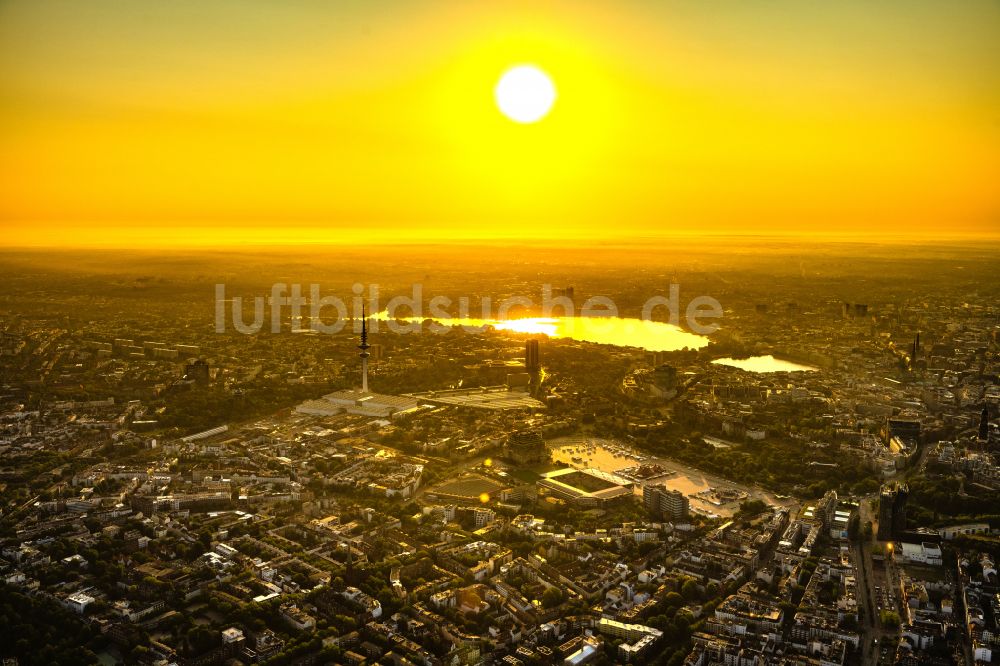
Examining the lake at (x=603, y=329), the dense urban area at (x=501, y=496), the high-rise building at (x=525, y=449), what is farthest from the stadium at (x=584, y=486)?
the lake at (x=603, y=329)

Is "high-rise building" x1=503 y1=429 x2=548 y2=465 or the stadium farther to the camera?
"high-rise building" x1=503 y1=429 x2=548 y2=465

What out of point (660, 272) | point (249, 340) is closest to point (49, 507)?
point (249, 340)

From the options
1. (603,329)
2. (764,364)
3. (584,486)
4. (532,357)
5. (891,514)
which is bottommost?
(584,486)

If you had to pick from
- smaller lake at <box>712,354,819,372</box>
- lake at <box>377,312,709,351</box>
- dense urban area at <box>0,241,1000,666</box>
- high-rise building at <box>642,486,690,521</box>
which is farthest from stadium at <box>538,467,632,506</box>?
lake at <box>377,312,709,351</box>

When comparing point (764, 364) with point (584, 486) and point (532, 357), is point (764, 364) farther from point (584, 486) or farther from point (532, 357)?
point (584, 486)

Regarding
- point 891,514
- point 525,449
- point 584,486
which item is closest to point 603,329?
point 525,449

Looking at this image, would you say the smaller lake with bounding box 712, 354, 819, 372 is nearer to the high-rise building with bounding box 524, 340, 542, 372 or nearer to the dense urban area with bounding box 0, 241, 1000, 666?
the dense urban area with bounding box 0, 241, 1000, 666
